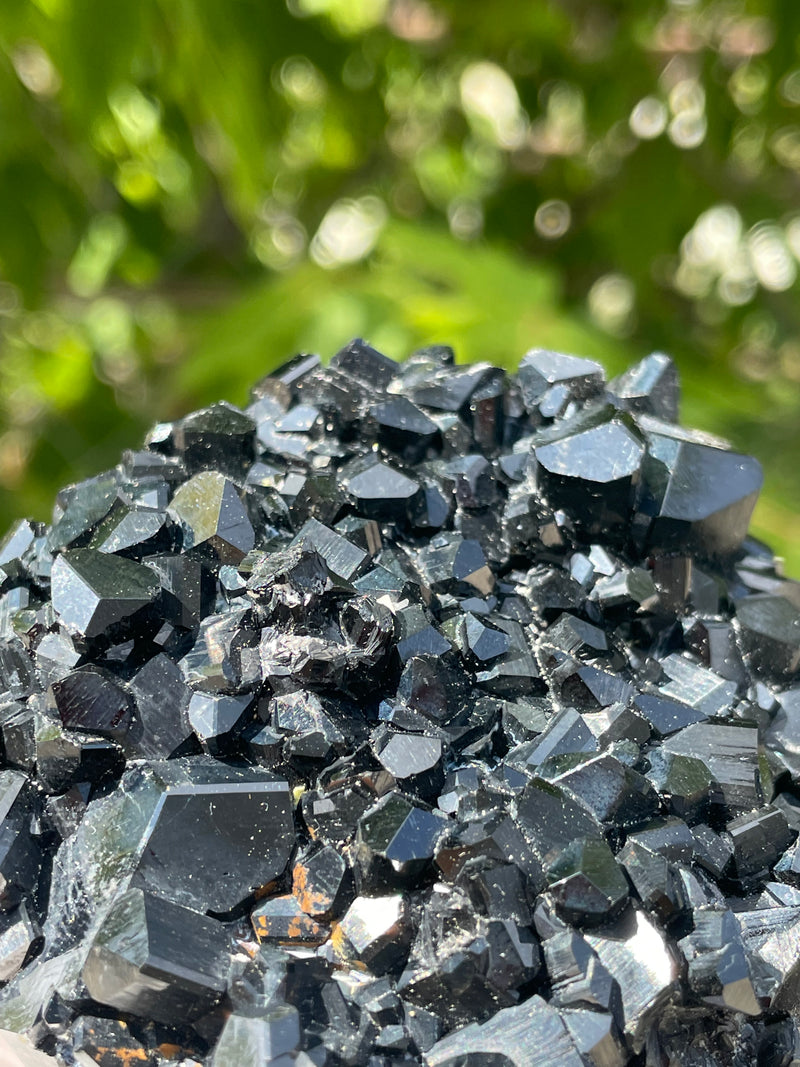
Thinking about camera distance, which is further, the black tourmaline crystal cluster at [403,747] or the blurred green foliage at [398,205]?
the blurred green foliage at [398,205]

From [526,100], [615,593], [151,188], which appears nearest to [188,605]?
[615,593]

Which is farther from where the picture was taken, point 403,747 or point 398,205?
point 398,205

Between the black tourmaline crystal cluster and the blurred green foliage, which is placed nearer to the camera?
the black tourmaline crystal cluster
